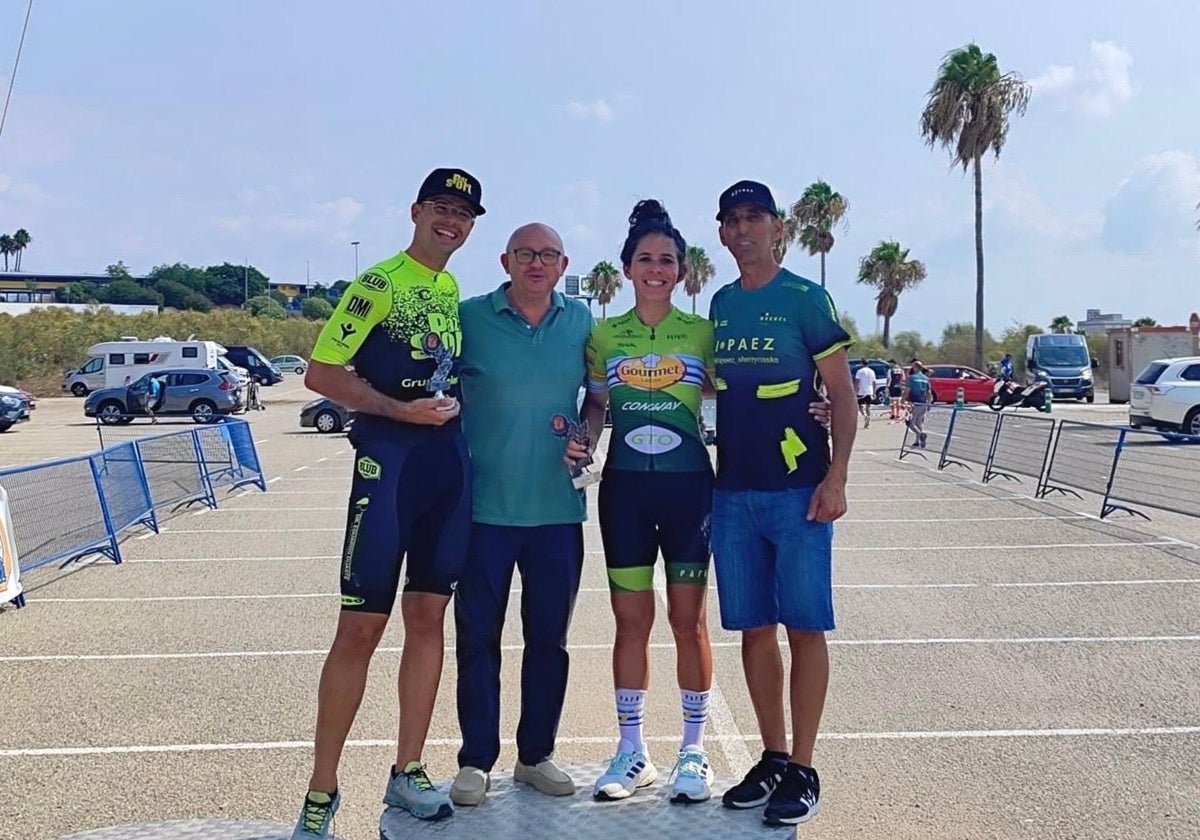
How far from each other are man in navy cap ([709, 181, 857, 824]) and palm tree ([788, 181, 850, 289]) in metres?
65.7

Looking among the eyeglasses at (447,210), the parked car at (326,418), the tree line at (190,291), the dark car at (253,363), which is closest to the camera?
the eyeglasses at (447,210)

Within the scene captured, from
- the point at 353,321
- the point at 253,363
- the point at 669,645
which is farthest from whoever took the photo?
the point at 253,363

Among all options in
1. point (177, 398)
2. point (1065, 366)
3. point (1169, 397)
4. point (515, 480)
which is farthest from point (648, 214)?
point (1065, 366)

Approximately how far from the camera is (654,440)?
414cm

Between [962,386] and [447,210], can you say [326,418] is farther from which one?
[447,210]

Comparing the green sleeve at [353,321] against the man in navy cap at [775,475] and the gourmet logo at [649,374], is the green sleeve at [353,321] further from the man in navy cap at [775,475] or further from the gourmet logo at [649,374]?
the man in navy cap at [775,475]

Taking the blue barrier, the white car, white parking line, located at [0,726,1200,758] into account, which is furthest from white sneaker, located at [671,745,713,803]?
the white car

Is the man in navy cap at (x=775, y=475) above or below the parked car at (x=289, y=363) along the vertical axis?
above

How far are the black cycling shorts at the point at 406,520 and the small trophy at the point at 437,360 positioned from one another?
16 centimetres

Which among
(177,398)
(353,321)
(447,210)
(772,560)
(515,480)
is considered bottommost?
(177,398)

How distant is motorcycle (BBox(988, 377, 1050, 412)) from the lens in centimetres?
3833

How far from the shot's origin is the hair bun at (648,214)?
4.32 metres

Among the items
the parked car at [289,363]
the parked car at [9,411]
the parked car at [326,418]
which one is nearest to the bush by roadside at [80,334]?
the parked car at [289,363]

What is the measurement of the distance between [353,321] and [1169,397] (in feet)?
78.2
